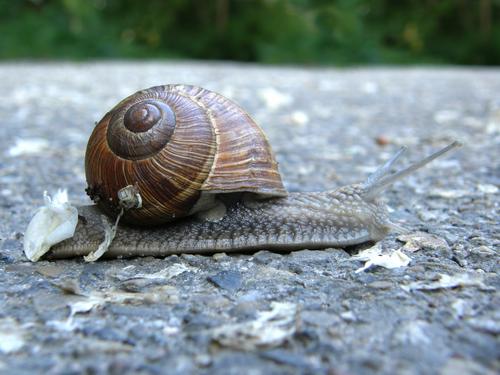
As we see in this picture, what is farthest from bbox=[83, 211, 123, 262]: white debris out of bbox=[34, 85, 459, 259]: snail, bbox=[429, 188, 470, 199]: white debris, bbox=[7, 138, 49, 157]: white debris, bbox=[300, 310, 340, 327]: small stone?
bbox=[7, 138, 49, 157]: white debris

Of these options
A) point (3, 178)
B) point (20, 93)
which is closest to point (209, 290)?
point (3, 178)

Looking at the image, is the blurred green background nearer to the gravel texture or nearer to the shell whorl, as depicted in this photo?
the gravel texture

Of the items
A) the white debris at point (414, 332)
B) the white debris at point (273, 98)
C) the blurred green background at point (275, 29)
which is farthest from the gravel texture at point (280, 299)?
the blurred green background at point (275, 29)

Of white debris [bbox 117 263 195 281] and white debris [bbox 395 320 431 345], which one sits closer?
white debris [bbox 395 320 431 345]

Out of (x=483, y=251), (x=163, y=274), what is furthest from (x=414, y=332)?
(x=163, y=274)

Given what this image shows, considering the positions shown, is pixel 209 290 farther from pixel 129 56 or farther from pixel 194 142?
pixel 129 56

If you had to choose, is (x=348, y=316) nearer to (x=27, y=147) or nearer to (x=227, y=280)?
(x=227, y=280)

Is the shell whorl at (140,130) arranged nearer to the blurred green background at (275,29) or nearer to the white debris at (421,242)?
the white debris at (421,242)
